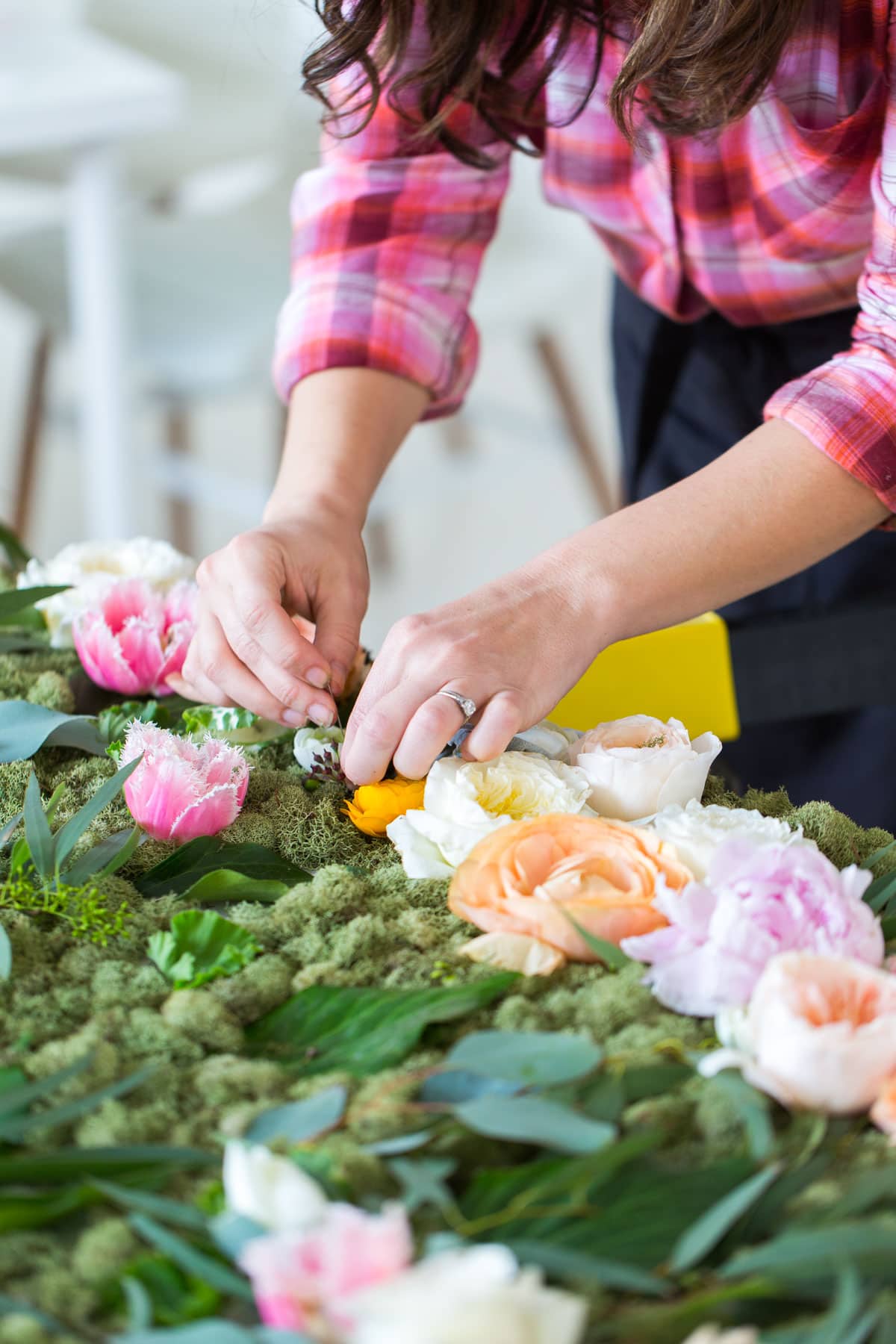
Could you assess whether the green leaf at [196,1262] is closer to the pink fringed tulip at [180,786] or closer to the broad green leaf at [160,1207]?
the broad green leaf at [160,1207]

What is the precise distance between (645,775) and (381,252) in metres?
0.53

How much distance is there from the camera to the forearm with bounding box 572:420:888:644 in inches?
27.5

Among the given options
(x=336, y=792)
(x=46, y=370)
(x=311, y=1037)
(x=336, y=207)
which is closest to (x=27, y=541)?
(x=46, y=370)

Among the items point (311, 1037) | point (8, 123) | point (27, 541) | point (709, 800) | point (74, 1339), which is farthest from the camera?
point (27, 541)

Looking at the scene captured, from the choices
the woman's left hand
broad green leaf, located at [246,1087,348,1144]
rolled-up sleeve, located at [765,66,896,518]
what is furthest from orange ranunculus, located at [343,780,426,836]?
rolled-up sleeve, located at [765,66,896,518]

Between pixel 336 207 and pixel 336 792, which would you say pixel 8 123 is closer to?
pixel 336 207

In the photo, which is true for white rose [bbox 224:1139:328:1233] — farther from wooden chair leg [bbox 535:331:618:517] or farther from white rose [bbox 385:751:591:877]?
wooden chair leg [bbox 535:331:618:517]

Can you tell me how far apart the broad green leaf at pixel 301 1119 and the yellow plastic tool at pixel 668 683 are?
17.1 inches

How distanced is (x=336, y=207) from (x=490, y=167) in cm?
12

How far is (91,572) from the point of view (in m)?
0.88

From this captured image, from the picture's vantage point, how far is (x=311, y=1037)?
47 cm

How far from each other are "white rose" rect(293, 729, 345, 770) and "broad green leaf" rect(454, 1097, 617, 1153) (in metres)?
0.30

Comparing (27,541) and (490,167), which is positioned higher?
(490,167)

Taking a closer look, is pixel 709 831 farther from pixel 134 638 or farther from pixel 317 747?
pixel 134 638
